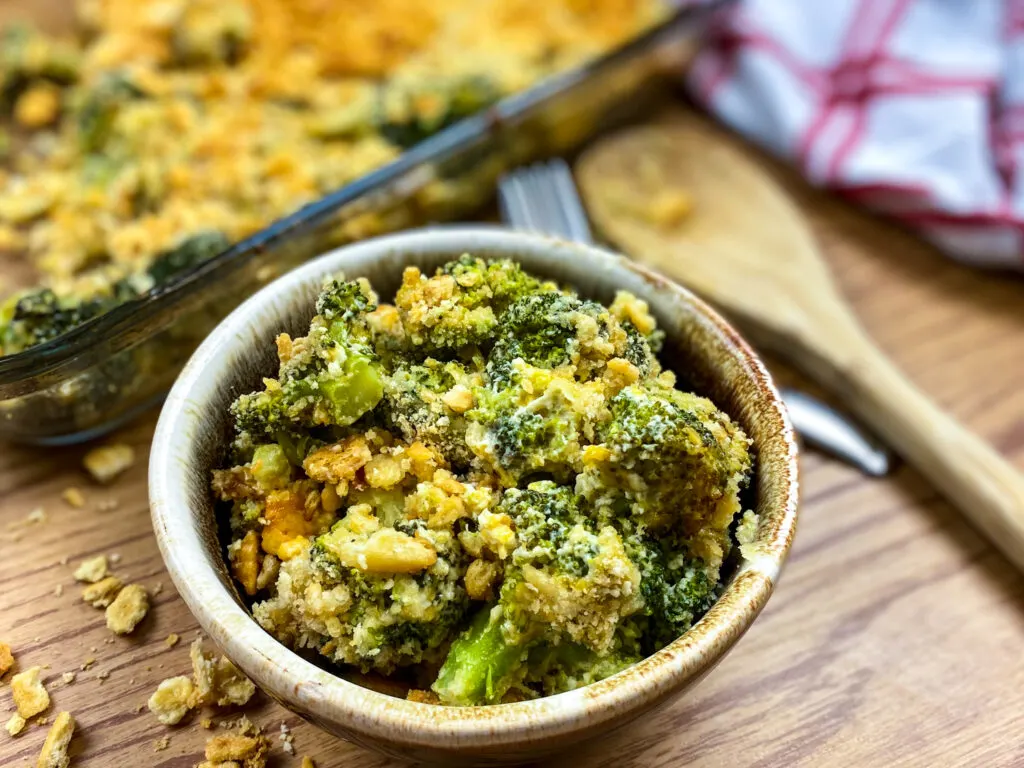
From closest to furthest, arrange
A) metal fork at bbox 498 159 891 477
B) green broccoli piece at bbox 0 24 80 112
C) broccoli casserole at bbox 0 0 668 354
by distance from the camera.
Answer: metal fork at bbox 498 159 891 477 < broccoli casserole at bbox 0 0 668 354 < green broccoli piece at bbox 0 24 80 112

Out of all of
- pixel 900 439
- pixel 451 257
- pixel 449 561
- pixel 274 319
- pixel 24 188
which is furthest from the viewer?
pixel 24 188

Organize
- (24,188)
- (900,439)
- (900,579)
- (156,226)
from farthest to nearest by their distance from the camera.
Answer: (24,188), (156,226), (900,439), (900,579)

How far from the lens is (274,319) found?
1142 millimetres

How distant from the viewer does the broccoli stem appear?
919 mm

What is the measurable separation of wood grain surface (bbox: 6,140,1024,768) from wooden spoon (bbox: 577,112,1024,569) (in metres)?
0.09

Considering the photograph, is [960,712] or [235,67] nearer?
[960,712]

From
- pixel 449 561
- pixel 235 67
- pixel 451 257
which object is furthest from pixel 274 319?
pixel 235 67

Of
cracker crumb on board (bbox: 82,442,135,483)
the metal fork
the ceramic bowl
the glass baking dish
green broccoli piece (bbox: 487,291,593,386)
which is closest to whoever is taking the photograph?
the ceramic bowl

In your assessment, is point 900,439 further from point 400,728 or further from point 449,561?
point 400,728

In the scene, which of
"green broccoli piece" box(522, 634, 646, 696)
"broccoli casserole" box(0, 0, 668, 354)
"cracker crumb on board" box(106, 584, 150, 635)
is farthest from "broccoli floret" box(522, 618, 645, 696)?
"broccoli casserole" box(0, 0, 668, 354)

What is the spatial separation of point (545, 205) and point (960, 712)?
1096 millimetres

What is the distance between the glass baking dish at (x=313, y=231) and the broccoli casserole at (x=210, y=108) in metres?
0.12

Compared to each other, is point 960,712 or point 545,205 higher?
point 545,205

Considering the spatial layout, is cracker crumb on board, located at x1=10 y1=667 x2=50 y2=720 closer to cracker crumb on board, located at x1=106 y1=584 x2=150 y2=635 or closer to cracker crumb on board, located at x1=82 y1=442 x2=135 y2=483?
cracker crumb on board, located at x1=106 y1=584 x2=150 y2=635
